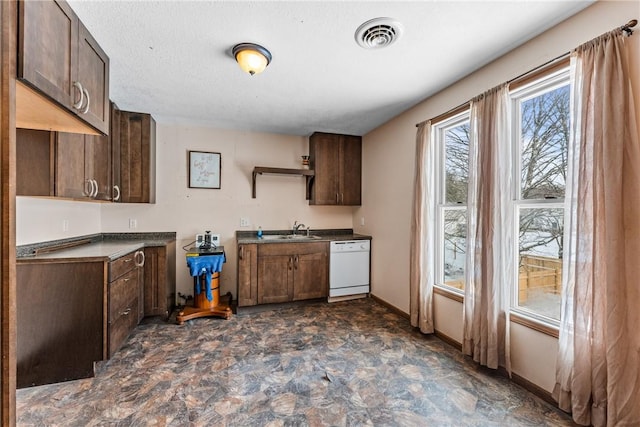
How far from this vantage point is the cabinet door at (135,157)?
318cm

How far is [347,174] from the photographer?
418cm

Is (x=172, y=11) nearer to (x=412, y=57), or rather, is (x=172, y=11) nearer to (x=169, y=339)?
(x=412, y=57)

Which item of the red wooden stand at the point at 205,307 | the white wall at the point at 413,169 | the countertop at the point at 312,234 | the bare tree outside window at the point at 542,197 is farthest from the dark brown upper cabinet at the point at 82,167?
the bare tree outside window at the point at 542,197

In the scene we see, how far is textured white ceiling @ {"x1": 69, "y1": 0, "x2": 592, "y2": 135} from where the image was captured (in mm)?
1610

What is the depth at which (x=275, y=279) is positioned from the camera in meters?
3.54

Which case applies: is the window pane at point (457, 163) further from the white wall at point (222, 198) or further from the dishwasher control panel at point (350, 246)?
the white wall at point (222, 198)

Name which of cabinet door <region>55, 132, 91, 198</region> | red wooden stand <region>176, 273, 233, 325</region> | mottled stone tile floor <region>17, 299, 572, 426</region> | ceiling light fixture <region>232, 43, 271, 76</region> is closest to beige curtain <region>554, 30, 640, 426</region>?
mottled stone tile floor <region>17, 299, 572, 426</region>

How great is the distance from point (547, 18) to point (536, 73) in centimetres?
31

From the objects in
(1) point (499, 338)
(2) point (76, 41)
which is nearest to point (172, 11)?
(2) point (76, 41)

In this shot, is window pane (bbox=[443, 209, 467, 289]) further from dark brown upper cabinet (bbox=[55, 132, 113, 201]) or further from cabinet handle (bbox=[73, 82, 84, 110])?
dark brown upper cabinet (bbox=[55, 132, 113, 201])

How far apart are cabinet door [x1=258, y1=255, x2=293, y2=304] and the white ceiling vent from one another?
2552mm

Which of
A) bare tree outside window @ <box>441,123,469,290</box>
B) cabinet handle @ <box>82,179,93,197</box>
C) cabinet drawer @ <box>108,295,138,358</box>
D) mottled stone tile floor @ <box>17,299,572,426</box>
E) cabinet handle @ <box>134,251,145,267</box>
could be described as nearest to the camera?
mottled stone tile floor @ <box>17,299,572,426</box>

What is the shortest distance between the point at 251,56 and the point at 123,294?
7.35 feet

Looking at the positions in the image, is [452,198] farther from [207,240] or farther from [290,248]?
[207,240]
